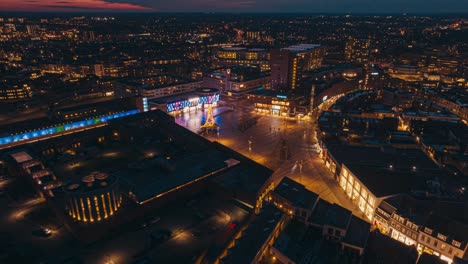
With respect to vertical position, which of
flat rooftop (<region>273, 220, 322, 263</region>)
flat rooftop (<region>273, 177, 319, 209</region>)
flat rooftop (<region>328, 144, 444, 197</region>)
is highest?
flat rooftop (<region>273, 177, 319, 209</region>)

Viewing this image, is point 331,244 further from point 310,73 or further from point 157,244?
point 310,73

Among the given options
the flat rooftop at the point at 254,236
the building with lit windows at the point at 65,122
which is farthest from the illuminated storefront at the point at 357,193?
the building with lit windows at the point at 65,122

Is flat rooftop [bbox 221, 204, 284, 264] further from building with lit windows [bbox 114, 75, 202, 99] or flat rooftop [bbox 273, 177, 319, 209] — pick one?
building with lit windows [bbox 114, 75, 202, 99]

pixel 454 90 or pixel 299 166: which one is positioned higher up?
pixel 454 90

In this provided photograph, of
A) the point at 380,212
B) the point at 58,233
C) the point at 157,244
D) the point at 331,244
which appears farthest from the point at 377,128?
the point at 58,233

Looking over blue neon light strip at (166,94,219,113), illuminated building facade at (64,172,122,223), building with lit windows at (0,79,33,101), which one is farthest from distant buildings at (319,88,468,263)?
building with lit windows at (0,79,33,101)

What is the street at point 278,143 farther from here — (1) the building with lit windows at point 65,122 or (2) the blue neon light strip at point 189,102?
(1) the building with lit windows at point 65,122
